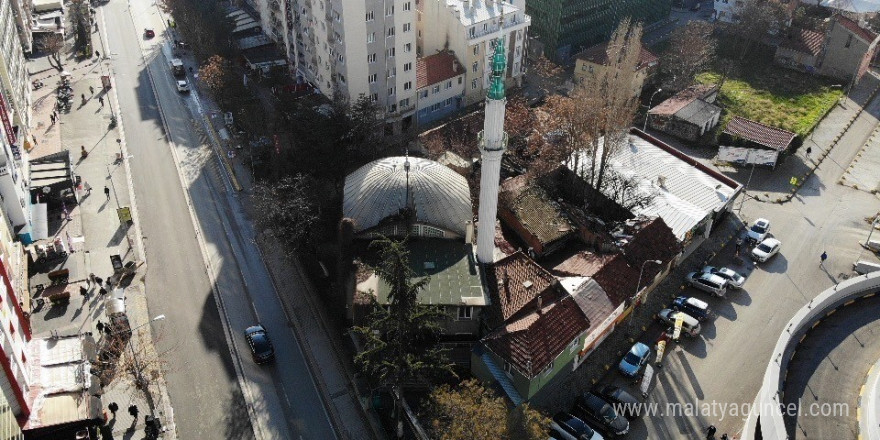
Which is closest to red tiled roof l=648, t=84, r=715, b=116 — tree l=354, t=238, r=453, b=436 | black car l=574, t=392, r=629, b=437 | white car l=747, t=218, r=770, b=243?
white car l=747, t=218, r=770, b=243

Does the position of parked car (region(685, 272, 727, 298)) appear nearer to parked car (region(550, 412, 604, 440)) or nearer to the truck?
parked car (region(550, 412, 604, 440))

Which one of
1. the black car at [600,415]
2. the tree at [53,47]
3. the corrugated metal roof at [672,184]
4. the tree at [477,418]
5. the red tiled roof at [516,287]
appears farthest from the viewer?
the tree at [53,47]

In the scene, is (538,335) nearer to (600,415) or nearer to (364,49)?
(600,415)

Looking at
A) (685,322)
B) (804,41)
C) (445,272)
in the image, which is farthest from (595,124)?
(804,41)

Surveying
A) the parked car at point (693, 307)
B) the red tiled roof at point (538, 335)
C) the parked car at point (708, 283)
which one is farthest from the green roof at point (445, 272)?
the parked car at point (708, 283)

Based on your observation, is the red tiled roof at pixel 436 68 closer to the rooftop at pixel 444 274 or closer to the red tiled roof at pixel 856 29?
the rooftop at pixel 444 274

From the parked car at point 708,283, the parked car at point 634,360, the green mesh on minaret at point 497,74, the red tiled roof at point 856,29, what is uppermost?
the green mesh on minaret at point 497,74

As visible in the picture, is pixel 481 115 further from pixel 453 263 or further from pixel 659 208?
pixel 453 263
